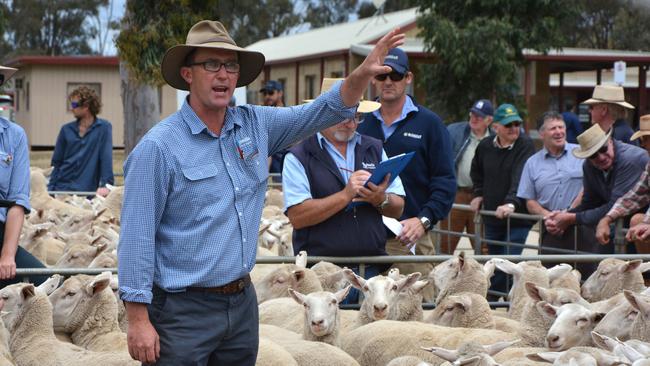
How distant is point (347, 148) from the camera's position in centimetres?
707

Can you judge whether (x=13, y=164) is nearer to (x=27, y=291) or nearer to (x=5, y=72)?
(x=27, y=291)

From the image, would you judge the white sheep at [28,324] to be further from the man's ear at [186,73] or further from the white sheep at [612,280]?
the white sheep at [612,280]

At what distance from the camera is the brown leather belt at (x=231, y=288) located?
13.8 ft

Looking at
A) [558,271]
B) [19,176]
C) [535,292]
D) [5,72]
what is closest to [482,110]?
[558,271]

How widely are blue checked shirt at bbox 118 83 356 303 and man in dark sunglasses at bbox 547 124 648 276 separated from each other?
16.1 ft

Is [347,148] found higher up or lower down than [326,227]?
higher up

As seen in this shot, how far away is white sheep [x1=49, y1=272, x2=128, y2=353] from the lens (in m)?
6.49

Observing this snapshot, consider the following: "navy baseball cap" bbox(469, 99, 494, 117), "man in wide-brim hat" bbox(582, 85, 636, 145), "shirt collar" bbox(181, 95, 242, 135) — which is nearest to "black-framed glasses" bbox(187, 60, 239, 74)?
"shirt collar" bbox(181, 95, 242, 135)

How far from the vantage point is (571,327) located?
5871mm

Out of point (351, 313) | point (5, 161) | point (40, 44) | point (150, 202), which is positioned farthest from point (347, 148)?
point (40, 44)

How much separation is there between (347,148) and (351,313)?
108cm

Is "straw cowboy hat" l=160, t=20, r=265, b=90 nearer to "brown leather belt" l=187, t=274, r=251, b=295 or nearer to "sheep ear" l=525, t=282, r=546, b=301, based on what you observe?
"brown leather belt" l=187, t=274, r=251, b=295

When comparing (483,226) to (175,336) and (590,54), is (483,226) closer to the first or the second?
(175,336)

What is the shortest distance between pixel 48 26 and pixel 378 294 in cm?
6024
